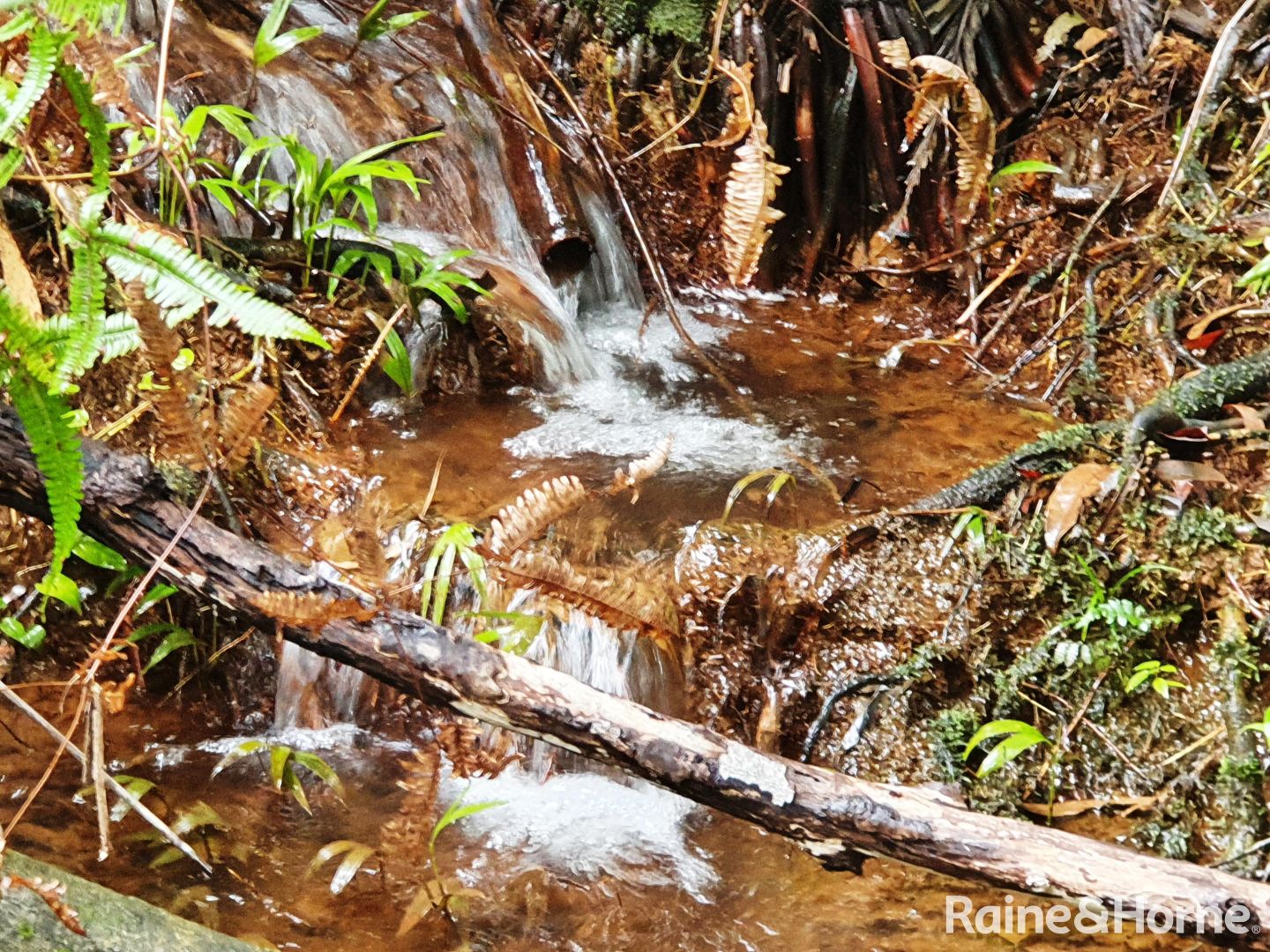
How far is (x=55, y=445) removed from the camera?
5.64 feet

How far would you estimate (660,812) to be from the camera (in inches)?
112

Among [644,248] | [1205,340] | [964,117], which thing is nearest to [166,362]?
[644,248]

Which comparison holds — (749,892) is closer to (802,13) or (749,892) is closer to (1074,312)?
(1074,312)

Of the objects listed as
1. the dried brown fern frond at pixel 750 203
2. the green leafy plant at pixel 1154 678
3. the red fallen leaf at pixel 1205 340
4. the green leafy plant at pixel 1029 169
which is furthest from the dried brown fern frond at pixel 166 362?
the green leafy plant at pixel 1029 169

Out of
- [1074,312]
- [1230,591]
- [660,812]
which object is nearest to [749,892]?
[660,812]

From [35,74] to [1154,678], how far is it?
9.88ft

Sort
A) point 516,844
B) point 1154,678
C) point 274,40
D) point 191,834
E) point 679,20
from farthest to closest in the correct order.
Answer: point 679,20 < point 274,40 < point 1154,678 < point 516,844 < point 191,834

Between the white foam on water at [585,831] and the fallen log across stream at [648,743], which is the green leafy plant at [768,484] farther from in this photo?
the fallen log across stream at [648,743]

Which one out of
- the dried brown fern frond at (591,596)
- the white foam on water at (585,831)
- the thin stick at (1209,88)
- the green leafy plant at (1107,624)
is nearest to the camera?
the dried brown fern frond at (591,596)

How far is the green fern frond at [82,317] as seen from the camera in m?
1.71

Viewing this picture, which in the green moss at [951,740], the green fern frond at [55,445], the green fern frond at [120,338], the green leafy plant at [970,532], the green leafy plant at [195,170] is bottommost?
the green moss at [951,740]

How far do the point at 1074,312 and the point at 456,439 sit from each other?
2951mm

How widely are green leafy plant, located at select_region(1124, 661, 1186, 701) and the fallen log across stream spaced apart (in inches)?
41.1

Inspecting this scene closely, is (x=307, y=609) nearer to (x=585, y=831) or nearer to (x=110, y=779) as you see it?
(x=110, y=779)
